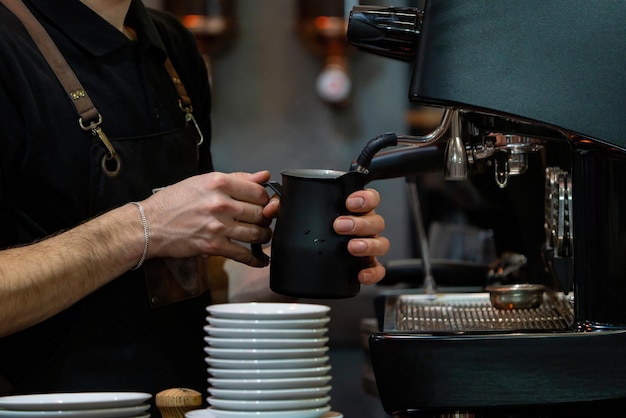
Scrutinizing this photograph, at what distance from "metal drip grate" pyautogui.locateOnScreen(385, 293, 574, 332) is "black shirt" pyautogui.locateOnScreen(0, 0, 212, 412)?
0.34 metres

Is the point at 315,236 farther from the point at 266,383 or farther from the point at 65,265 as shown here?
the point at 65,265

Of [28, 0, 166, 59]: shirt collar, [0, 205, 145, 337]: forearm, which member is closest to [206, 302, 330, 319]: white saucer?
[0, 205, 145, 337]: forearm

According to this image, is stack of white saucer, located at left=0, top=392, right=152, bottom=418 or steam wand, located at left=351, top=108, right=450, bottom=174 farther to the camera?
steam wand, located at left=351, top=108, right=450, bottom=174

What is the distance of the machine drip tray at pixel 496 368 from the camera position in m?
0.95

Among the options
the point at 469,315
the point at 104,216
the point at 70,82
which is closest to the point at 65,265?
the point at 104,216

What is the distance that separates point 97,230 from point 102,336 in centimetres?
19

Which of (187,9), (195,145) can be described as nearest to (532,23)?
(195,145)

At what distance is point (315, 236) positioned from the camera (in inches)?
41.2

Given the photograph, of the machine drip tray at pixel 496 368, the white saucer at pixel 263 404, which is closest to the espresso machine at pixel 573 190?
the machine drip tray at pixel 496 368

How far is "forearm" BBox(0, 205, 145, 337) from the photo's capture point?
1.13 metres

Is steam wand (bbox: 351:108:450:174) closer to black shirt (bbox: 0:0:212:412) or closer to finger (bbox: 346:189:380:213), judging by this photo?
finger (bbox: 346:189:380:213)

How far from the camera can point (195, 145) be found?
1.52 m

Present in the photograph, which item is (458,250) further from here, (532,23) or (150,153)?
(532,23)

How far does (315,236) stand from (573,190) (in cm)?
27
